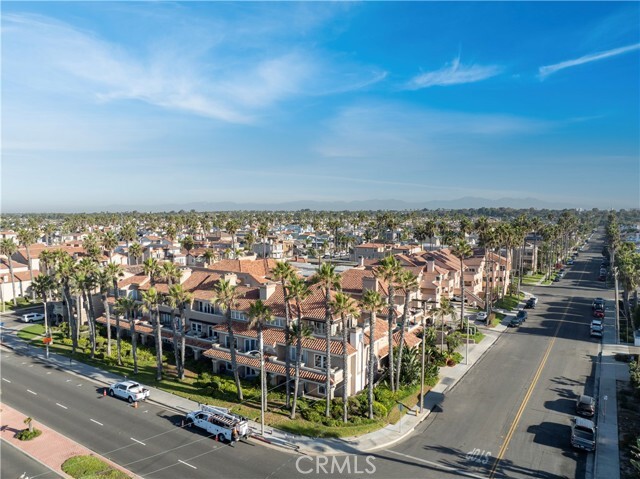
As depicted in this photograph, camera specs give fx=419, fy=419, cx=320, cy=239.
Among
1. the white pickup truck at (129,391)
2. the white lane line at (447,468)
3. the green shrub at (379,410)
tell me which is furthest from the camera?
the white pickup truck at (129,391)

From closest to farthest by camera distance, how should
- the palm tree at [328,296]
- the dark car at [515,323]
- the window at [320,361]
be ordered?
the palm tree at [328,296]
the window at [320,361]
the dark car at [515,323]

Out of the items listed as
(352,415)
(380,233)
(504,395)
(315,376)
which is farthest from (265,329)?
(380,233)

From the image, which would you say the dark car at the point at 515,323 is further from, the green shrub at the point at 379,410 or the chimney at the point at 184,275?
the chimney at the point at 184,275

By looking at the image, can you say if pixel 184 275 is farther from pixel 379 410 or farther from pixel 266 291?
pixel 379 410

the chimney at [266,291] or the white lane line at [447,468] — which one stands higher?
the chimney at [266,291]

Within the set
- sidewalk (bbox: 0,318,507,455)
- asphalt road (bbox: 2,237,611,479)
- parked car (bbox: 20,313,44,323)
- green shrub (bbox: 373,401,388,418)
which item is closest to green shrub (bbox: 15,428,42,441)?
asphalt road (bbox: 2,237,611,479)

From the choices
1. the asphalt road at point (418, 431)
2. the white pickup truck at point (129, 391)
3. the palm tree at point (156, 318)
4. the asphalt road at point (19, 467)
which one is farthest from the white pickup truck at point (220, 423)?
the palm tree at point (156, 318)

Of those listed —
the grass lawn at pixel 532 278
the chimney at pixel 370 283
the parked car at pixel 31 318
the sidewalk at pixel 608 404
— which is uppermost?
Answer: the chimney at pixel 370 283

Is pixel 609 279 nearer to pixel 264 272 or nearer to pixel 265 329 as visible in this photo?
pixel 264 272
